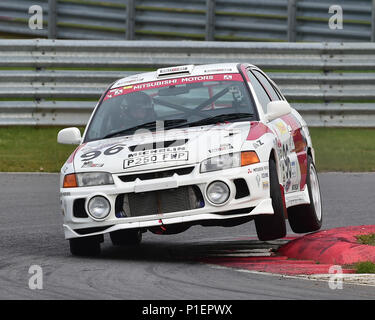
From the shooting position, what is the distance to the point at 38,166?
591 inches

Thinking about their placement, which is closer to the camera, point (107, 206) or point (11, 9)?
point (107, 206)

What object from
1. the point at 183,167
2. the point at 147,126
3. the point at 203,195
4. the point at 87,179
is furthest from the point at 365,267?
the point at 147,126

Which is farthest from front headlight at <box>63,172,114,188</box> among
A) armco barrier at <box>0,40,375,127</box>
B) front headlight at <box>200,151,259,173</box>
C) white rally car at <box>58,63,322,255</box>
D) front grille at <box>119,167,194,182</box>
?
armco barrier at <box>0,40,375,127</box>

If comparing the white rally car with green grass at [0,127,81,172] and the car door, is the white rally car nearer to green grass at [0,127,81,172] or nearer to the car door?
Answer: the car door

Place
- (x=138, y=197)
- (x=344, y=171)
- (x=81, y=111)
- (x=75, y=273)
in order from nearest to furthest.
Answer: (x=75, y=273), (x=138, y=197), (x=344, y=171), (x=81, y=111)

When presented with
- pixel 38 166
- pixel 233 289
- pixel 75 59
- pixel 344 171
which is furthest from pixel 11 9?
pixel 233 289

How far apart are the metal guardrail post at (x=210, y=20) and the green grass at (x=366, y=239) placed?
12.1 m

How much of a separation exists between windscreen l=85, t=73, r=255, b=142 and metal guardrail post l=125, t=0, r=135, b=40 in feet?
35.7

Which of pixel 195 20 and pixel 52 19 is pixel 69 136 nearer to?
pixel 195 20

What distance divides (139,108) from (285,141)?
1.29 meters

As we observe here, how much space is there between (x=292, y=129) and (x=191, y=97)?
1035 millimetres

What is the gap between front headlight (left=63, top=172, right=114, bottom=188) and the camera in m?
8.67
